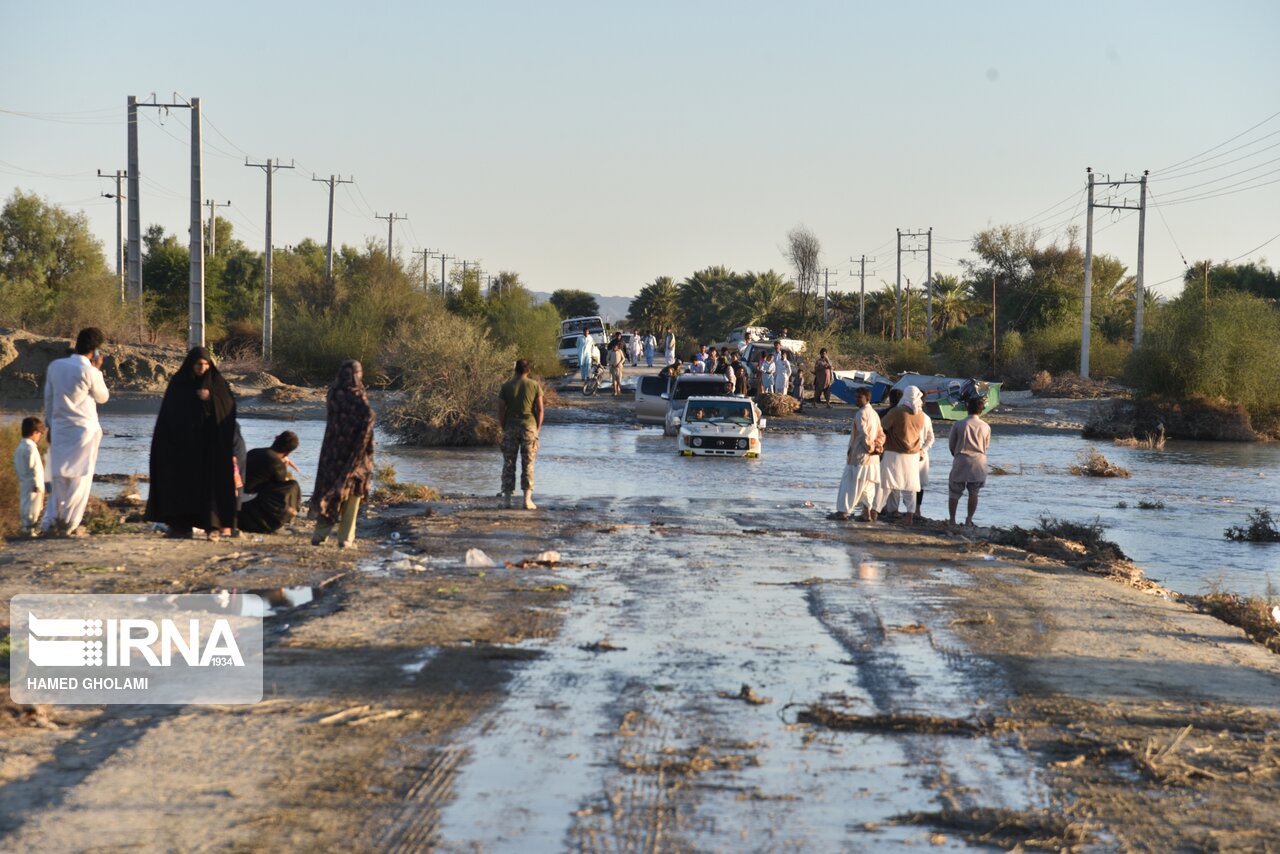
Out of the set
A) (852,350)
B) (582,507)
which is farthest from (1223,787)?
(852,350)

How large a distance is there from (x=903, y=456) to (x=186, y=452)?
8.46 m

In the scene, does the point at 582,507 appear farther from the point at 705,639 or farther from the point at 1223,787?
the point at 1223,787

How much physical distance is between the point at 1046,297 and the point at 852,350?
59.4ft

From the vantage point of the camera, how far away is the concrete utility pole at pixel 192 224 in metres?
31.3

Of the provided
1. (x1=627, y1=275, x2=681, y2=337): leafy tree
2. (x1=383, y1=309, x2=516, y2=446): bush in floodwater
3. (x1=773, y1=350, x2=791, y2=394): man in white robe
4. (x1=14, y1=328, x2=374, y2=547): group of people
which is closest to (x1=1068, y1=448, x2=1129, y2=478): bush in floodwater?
(x1=383, y1=309, x2=516, y2=446): bush in floodwater

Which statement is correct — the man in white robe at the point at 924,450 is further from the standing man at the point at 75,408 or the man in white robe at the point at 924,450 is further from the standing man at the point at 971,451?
the standing man at the point at 75,408

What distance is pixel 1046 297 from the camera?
85062 millimetres

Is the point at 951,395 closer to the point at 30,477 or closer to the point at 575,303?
the point at 30,477

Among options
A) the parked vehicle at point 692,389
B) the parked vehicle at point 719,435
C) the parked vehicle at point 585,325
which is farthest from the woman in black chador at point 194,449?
the parked vehicle at point 585,325

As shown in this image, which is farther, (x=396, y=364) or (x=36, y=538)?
(x=396, y=364)

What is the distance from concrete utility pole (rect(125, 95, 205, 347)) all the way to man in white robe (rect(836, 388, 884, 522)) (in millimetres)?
14261

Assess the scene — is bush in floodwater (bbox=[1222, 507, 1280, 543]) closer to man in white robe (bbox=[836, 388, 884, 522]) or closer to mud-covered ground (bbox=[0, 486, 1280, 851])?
man in white robe (bbox=[836, 388, 884, 522])

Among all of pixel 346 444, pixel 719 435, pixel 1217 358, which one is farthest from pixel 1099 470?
pixel 346 444

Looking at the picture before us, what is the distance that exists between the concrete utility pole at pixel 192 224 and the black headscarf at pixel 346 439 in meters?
15.3
